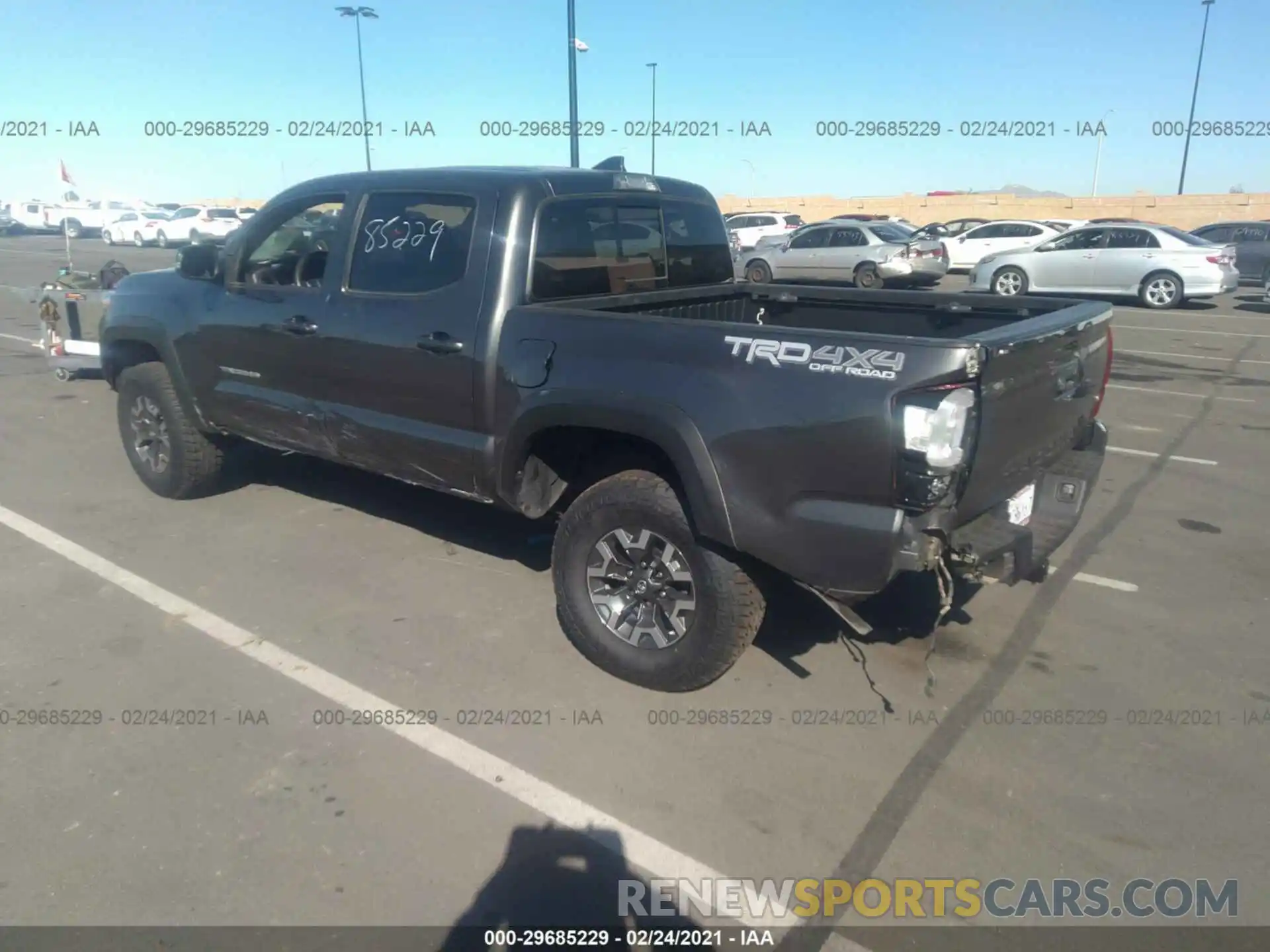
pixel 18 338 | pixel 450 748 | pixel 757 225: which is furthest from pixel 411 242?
pixel 757 225

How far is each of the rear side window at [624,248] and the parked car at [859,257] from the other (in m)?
15.6

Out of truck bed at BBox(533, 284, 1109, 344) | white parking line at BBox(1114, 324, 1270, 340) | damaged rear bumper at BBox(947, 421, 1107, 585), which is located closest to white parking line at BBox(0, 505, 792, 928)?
damaged rear bumper at BBox(947, 421, 1107, 585)

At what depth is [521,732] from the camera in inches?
139

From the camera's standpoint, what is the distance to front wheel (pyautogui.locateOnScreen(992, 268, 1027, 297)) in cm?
1895

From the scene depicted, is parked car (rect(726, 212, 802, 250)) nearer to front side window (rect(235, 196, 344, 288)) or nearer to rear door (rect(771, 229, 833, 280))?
rear door (rect(771, 229, 833, 280))

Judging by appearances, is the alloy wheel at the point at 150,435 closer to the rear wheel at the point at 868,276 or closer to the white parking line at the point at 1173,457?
the white parking line at the point at 1173,457

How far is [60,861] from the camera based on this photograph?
9.30 feet

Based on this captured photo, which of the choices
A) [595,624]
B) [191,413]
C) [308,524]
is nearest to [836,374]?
[595,624]

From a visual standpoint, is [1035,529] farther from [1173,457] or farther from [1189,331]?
[1189,331]

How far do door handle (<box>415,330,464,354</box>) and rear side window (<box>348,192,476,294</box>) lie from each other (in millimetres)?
231

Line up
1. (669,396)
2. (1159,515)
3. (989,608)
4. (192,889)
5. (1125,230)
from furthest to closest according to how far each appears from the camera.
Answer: (1125,230) < (1159,515) < (989,608) < (669,396) < (192,889)

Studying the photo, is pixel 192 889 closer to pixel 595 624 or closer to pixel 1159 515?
pixel 595 624

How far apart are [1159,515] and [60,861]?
241 inches

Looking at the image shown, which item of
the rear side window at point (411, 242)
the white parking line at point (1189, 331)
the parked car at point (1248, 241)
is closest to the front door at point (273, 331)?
the rear side window at point (411, 242)
